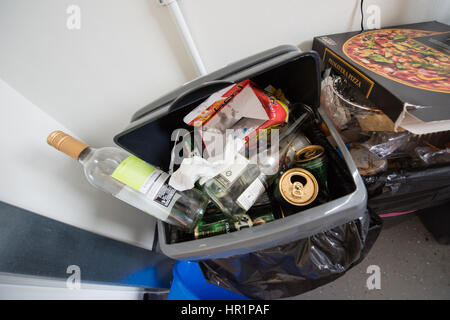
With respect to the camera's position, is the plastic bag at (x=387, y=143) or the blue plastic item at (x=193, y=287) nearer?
the plastic bag at (x=387, y=143)

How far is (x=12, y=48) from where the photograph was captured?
0.42 metres

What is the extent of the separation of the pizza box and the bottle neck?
0.67 metres

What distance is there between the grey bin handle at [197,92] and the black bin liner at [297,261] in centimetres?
37

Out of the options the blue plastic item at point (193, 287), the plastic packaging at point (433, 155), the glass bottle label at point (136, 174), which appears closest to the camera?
the glass bottle label at point (136, 174)

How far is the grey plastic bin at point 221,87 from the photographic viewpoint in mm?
295

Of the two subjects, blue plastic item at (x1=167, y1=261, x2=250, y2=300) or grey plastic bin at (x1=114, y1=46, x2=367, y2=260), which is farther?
blue plastic item at (x1=167, y1=261, x2=250, y2=300)

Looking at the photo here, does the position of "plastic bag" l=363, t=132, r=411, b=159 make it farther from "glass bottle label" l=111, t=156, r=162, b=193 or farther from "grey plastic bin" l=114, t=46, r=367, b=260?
"glass bottle label" l=111, t=156, r=162, b=193

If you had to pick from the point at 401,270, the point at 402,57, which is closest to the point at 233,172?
the point at 402,57

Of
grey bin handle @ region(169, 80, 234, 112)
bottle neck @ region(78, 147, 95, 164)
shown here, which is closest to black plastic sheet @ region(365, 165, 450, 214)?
grey bin handle @ region(169, 80, 234, 112)

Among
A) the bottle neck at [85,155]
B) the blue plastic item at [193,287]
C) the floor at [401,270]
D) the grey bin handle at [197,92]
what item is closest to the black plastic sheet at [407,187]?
the floor at [401,270]

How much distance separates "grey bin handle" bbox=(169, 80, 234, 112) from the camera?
0.27 meters

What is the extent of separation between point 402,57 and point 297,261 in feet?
1.94

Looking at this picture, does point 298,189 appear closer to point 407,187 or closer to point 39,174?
point 407,187

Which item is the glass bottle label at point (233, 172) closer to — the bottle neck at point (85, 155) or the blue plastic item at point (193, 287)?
the bottle neck at point (85, 155)
